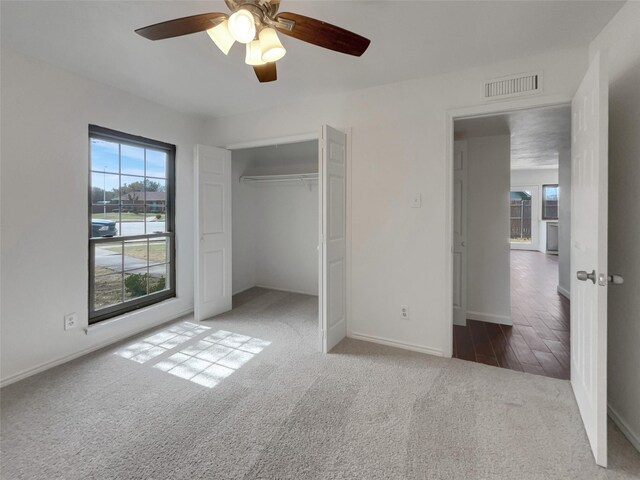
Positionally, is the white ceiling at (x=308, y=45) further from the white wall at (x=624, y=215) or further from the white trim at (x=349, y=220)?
the white trim at (x=349, y=220)

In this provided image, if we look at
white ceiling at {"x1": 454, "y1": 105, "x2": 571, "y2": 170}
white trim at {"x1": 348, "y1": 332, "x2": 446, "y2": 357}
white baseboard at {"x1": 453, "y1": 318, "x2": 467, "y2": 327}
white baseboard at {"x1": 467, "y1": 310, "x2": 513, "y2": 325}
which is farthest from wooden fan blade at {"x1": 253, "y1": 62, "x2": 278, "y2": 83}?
white baseboard at {"x1": 467, "y1": 310, "x2": 513, "y2": 325}

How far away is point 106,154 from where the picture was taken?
10.2 feet

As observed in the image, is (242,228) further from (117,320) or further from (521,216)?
(521,216)

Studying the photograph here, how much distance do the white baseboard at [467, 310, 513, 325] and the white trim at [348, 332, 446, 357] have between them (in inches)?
52.9

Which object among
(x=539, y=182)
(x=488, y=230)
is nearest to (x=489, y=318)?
(x=488, y=230)

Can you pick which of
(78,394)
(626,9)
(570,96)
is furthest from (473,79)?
(78,394)

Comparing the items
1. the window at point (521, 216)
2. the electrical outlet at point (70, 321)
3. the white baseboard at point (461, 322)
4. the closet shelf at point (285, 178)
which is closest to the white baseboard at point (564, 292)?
the white baseboard at point (461, 322)

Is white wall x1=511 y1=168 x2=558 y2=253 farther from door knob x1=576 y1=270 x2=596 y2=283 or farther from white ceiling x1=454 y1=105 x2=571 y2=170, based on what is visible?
door knob x1=576 y1=270 x2=596 y2=283

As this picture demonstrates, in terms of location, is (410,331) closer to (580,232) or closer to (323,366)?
(323,366)

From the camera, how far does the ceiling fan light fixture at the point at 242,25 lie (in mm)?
1341

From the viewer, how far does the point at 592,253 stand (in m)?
1.66

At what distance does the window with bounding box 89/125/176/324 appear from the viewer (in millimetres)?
3051

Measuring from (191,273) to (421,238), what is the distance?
286 cm

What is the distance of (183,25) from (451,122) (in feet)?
7.06
